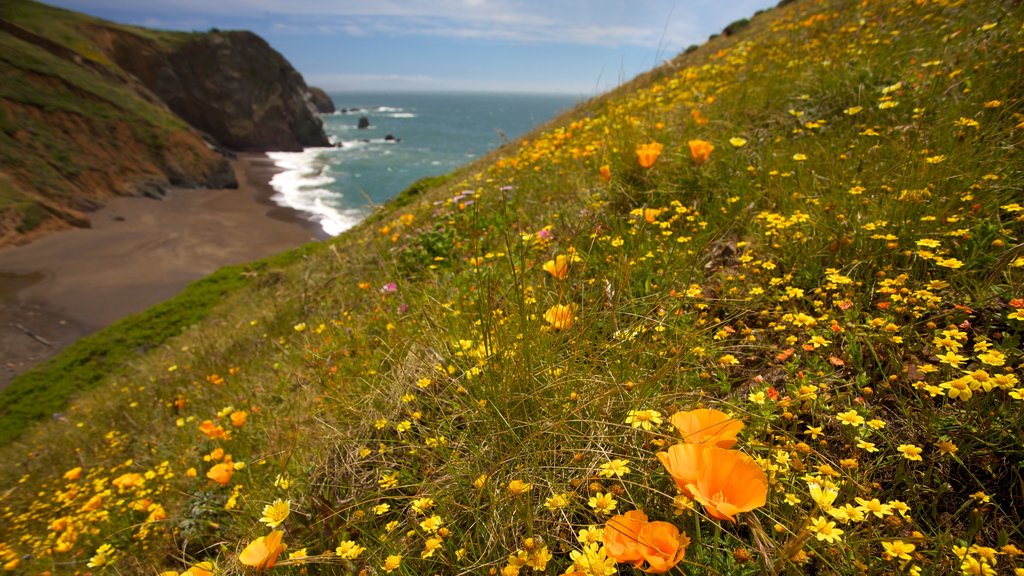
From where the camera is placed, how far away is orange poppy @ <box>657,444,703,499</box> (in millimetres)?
1051

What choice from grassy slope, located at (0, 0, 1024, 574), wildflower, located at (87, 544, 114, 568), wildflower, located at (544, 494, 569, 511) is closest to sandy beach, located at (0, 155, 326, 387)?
wildflower, located at (87, 544, 114, 568)

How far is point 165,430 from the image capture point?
4391 millimetres

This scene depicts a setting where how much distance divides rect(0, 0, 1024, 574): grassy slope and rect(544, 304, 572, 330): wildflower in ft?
0.20

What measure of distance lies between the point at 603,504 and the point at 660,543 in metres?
0.31

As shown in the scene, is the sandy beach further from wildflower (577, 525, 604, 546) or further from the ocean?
wildflower (577, 525, 604, 546)

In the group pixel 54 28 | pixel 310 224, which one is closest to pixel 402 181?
pixel 310 224

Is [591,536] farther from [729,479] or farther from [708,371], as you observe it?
[708,371]

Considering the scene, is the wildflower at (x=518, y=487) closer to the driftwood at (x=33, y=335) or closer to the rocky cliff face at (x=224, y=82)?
the driftwood at (x=33, y=335)

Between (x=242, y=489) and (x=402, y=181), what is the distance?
5322 cm

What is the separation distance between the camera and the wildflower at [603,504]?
4.29 ft

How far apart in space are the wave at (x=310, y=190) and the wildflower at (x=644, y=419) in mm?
25854

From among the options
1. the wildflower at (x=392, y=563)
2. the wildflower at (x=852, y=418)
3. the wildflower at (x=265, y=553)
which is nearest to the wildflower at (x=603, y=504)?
the wildflower at (x=392, y=563)

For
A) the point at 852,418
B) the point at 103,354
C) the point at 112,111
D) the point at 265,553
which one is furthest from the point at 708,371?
the point at 112,111

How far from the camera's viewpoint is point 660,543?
3.40 feet
